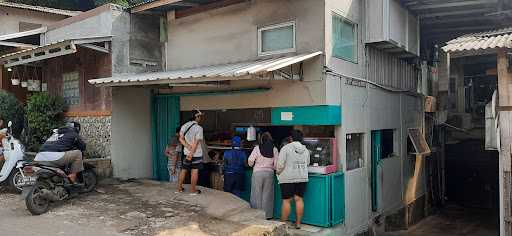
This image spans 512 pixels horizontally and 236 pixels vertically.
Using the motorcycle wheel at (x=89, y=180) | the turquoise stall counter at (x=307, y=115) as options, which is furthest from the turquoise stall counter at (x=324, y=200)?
the motorcycle wheel at (x=89, y=180)

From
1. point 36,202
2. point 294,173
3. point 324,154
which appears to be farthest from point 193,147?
point 36,202

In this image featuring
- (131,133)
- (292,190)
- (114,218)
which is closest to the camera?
(114,218)

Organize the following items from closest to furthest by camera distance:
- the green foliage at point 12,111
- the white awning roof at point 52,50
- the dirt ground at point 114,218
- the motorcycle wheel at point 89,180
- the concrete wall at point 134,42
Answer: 1. the dirt ground at point 114,218
2. the motorcycle wheel at point 89,180
3. the white awning roof at point 52,50
4. the concrete wall at point 134,42
5. the green foliage at point 12,111

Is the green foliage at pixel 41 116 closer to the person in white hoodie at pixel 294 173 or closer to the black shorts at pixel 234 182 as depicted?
the black shorts at pixel 234 182

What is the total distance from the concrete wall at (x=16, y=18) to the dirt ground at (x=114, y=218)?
10.4m

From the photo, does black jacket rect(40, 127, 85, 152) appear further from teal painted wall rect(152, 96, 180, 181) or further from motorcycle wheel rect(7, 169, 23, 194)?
teal painted wall rect(152, 96, 180, 181)

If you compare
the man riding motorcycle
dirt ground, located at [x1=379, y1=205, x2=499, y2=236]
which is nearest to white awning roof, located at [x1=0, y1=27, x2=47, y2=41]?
the man riding motorcycle

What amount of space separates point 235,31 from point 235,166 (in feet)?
9.96

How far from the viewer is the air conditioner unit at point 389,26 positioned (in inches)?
376

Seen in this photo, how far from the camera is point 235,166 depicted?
30.5 feet

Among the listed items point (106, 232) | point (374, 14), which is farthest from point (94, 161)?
point (374, 14)

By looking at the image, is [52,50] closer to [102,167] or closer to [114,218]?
[102,167]

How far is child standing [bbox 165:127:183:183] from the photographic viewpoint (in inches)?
401

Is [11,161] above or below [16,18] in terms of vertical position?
below
